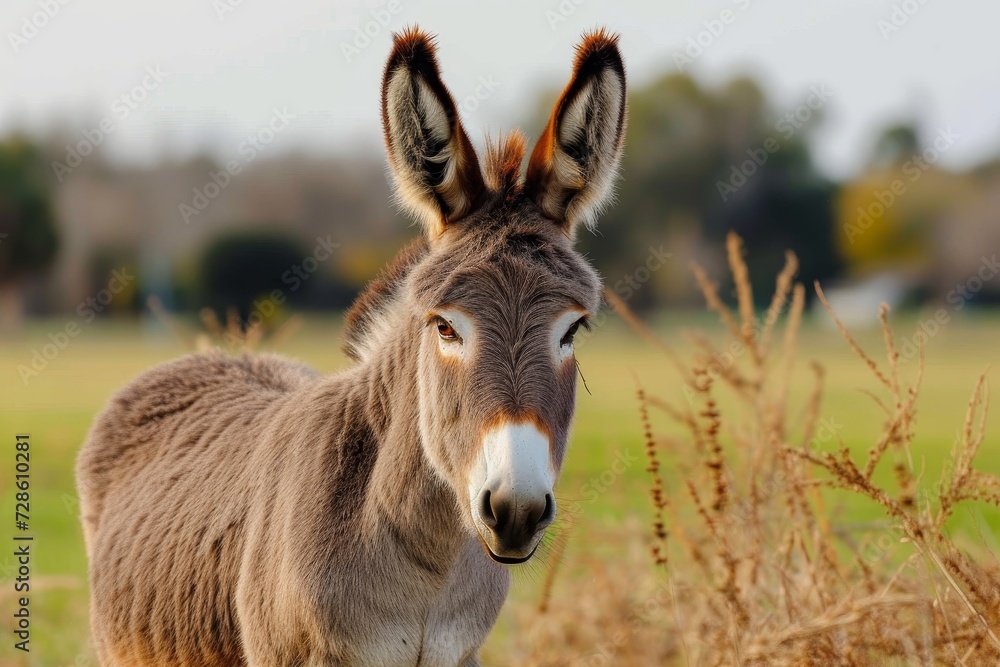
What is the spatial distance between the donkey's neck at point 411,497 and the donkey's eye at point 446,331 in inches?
11.9

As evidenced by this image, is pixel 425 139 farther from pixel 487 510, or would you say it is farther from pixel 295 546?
pixel 295 546

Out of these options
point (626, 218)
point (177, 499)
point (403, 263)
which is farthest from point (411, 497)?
point (626, 218)

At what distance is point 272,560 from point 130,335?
5496 cm

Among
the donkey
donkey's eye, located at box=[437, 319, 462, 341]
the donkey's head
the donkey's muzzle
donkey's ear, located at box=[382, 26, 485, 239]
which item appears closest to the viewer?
the donkey's muzzle

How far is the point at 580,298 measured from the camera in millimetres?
3523

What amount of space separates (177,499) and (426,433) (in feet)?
6.29

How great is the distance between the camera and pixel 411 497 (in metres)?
3.68

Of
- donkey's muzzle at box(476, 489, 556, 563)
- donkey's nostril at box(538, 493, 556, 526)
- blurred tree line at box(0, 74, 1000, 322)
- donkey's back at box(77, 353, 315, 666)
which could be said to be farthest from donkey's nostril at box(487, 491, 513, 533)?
blurred tree line at box(0, 74, 1000, 322)

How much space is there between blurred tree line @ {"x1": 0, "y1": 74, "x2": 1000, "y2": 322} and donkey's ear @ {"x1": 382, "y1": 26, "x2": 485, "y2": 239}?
2403cm

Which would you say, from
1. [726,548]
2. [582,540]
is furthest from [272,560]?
[582,540]

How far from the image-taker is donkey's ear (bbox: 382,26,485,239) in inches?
141

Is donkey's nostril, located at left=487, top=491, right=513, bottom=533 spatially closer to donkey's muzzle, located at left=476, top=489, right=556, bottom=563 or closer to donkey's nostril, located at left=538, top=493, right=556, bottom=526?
donkey's muzzle, located at left=476, top=489, right=556, bottom=563

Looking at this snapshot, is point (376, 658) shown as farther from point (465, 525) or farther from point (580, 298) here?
point (580, 298)

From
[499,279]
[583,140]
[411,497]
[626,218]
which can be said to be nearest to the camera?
[499,279]
